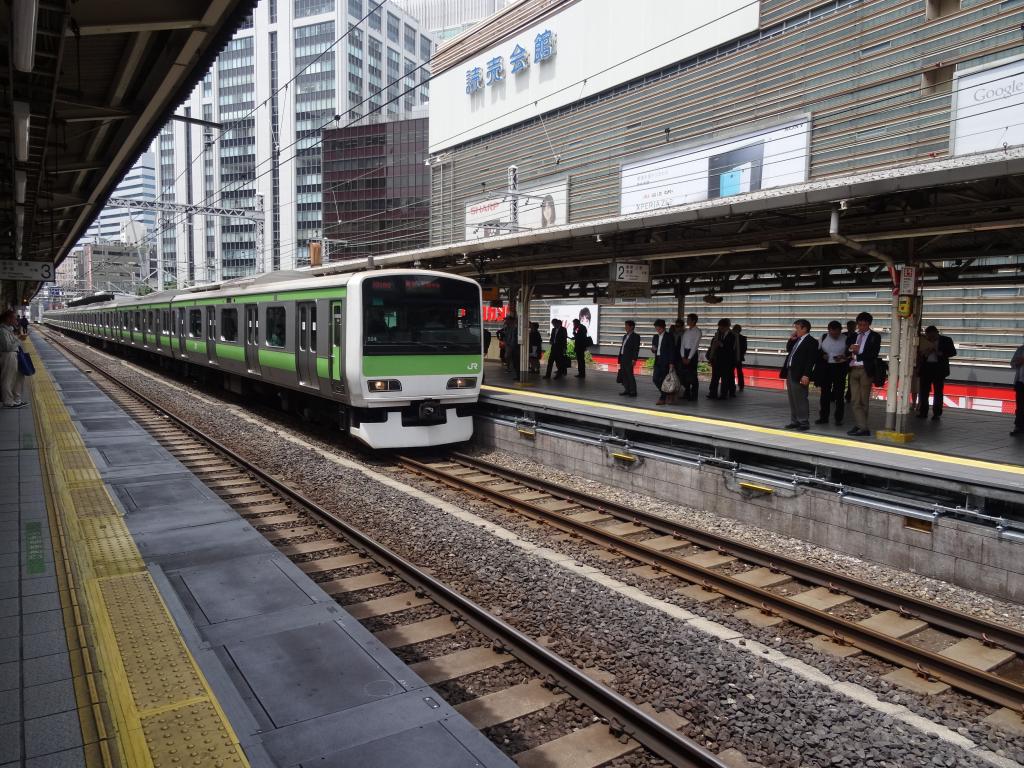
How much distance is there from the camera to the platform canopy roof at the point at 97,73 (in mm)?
5102

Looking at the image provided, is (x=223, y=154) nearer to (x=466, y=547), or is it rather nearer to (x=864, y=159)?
(x=864, y=159)

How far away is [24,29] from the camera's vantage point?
398cm

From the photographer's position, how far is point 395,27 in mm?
102250

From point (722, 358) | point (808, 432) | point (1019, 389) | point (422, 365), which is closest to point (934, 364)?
point (1019, 389)

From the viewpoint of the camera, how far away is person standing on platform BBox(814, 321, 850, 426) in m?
9.73

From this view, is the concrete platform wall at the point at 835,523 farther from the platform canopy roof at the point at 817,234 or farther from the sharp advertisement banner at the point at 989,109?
the sharp advertisement banner at the point at 989,109

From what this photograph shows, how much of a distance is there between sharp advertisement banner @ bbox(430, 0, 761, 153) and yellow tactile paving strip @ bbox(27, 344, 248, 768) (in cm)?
1968

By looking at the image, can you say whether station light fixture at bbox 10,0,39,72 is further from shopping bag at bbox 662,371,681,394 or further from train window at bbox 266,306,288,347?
shopping bag at bbox 662,371,681,394

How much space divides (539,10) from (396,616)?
97.9ft

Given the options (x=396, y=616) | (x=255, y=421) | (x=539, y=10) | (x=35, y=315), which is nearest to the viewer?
(x=396, y=616)

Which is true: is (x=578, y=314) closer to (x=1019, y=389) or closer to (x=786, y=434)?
(x=1019, y=389)

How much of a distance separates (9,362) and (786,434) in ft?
40.0

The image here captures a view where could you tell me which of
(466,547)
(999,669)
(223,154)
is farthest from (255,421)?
(223,154)

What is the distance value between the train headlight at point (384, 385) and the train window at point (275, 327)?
301cm
